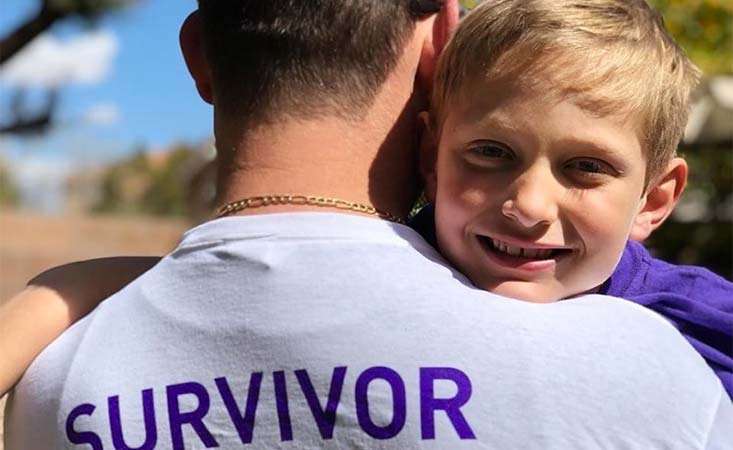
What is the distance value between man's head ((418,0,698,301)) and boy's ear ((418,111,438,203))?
65mm

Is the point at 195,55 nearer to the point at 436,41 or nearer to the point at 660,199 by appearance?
the point at 436,41

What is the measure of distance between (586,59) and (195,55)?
64 centimetres

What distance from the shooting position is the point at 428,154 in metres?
1.67

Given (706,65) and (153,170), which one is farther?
(153,170)

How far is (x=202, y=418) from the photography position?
4.57ft

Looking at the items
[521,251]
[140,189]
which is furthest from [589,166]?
[140,189]

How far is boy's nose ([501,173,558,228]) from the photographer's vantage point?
146 cm

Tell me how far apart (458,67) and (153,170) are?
2811 centimetres

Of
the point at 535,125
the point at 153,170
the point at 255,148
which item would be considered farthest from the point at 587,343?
the point at 153,170

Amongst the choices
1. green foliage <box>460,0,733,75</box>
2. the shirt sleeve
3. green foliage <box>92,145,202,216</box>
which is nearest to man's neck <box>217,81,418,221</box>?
the shirt sleeve

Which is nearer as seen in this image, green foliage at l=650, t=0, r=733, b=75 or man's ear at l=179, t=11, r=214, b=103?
man's ear at l=179, t=11, r=214, b=103

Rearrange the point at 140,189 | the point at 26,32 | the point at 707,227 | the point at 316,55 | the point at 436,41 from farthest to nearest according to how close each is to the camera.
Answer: the point at 140,189 < the point at 26,32 < the point at 707,227 < the point at 436,41 < the point at 316,55

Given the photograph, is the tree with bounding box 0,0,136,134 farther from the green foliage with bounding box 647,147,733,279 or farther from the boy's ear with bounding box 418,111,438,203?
the boy's ear with bounding box 418,111,438,203

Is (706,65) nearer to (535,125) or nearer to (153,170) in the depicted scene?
(535,125)
